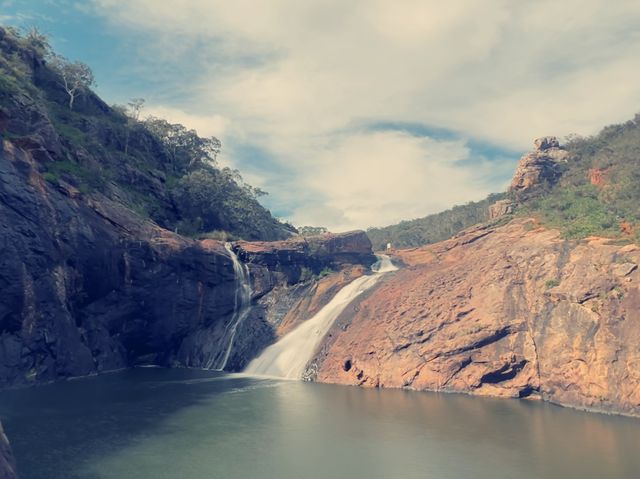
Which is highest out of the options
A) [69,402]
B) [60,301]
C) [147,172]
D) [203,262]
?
[147,172]

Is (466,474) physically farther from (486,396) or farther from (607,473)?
(486,396)

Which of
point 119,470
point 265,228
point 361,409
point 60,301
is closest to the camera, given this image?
point 119,470

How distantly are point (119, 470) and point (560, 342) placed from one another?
32740mm

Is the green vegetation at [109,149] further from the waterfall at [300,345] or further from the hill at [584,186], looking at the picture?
the hill at [584,186]

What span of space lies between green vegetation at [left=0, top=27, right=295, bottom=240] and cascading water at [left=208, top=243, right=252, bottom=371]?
8.11m

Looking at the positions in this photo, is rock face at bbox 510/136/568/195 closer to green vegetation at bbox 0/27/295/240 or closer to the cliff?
the cliff

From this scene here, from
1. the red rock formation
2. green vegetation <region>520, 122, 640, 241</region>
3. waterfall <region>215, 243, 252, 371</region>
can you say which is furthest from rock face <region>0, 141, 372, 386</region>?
the red rock formation

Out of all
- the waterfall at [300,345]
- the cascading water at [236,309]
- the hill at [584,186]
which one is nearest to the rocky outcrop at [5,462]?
the waterfall at [300,345]

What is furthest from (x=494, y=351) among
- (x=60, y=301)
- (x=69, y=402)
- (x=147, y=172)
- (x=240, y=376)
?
(x=147, y=172)

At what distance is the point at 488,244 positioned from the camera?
5981 cm

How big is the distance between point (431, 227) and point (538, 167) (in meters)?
70.0

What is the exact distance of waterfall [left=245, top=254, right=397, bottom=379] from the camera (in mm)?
54562

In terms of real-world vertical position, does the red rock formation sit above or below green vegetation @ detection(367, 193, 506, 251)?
below

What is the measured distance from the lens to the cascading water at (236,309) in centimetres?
5936
